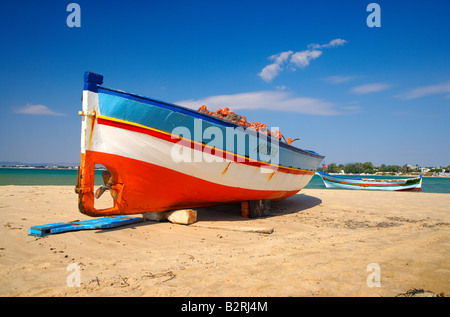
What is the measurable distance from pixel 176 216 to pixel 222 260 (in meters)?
2.41

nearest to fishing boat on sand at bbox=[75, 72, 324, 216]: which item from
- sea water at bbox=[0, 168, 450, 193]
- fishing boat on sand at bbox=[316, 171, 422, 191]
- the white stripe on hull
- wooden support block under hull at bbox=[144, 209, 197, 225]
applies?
the white stripe on hull

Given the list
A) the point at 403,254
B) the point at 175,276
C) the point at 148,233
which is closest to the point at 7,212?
the point at 148,233

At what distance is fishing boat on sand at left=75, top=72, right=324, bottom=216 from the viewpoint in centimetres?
468

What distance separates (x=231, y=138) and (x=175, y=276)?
140 inches

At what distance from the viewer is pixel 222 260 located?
344 centimetres

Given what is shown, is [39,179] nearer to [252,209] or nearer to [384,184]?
[252,209]

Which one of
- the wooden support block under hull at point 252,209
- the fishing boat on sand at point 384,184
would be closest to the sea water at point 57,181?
the fishing boat on sand at point 384,184

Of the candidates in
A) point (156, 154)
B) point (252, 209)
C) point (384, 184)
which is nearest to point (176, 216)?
point (156, 154)

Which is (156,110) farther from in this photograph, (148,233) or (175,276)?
(175,276)

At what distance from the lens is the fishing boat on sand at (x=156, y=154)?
15.4 feet

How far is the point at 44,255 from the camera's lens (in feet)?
11.4

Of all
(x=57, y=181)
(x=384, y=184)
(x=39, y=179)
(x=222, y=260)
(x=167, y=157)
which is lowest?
(x=384, y=184)

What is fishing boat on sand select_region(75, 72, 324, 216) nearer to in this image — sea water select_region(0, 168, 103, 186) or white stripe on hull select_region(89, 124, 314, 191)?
white stripe on hull select_region(89, 124, 314, 191)

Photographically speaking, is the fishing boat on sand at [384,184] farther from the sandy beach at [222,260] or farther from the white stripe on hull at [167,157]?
the white stripe on hull at [167,157]
